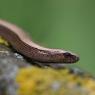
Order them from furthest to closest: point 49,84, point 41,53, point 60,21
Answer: point 60,21 < point 41,53 < point 49,84

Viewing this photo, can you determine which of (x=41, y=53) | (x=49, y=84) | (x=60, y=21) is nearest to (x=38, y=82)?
(x=49, y=84)

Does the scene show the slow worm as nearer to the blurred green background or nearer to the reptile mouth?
the reptile mouth

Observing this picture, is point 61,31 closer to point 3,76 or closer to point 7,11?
point 7,11

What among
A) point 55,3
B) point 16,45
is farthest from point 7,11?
point 16,45

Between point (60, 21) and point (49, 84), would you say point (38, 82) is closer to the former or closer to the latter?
point (49, 84)

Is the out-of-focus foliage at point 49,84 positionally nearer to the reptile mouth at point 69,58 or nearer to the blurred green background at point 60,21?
the reptile mouth at point 69,58

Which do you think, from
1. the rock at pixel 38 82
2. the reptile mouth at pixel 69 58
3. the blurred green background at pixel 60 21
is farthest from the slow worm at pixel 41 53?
the blurred green background at pixel 60 21
